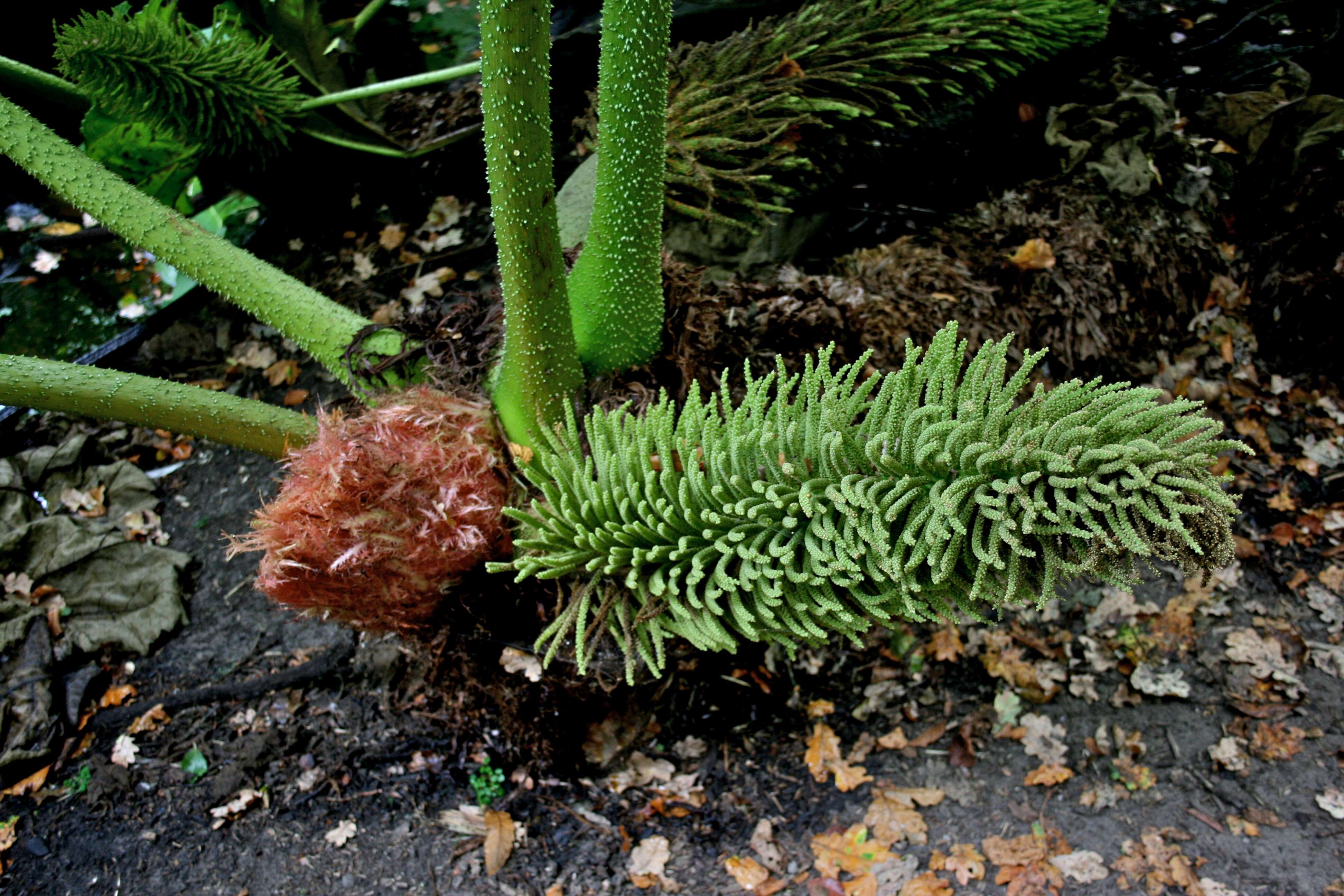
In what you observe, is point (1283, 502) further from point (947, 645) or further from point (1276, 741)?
point (947, 645)

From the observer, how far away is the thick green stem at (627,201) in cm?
144

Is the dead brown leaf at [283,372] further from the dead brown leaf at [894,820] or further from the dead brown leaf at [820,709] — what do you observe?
the dead brown leaf at [894,820]

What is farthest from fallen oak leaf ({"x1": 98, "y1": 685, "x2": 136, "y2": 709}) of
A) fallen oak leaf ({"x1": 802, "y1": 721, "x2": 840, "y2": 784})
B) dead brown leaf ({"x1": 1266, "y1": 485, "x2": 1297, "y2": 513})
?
dead brown leaf ({"x1": 1266, "y1": 485, "x2": 1297, "y2": 513})

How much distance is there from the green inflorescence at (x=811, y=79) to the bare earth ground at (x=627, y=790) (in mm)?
1370

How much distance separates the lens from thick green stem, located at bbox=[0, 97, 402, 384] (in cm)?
176

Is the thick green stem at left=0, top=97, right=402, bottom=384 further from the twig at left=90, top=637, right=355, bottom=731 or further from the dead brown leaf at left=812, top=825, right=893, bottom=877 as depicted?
the dead brown leaf at left=812, top=825, right=893, bottom=877

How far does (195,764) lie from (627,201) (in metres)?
1.83

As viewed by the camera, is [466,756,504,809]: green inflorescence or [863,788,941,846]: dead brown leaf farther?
[466,756,504,809]: green inflorescence

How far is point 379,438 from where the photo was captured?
156cm

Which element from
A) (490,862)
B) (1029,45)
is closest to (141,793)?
(490,862)

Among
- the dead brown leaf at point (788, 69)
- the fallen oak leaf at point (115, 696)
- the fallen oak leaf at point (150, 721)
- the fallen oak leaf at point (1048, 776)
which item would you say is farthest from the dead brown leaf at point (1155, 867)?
the fallen oak leaf at point (115, 696)

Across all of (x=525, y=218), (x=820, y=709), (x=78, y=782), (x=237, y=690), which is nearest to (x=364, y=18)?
(x=525, y=218)

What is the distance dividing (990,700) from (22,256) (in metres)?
3.69

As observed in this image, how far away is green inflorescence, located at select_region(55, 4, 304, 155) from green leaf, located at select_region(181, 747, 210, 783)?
167cm
